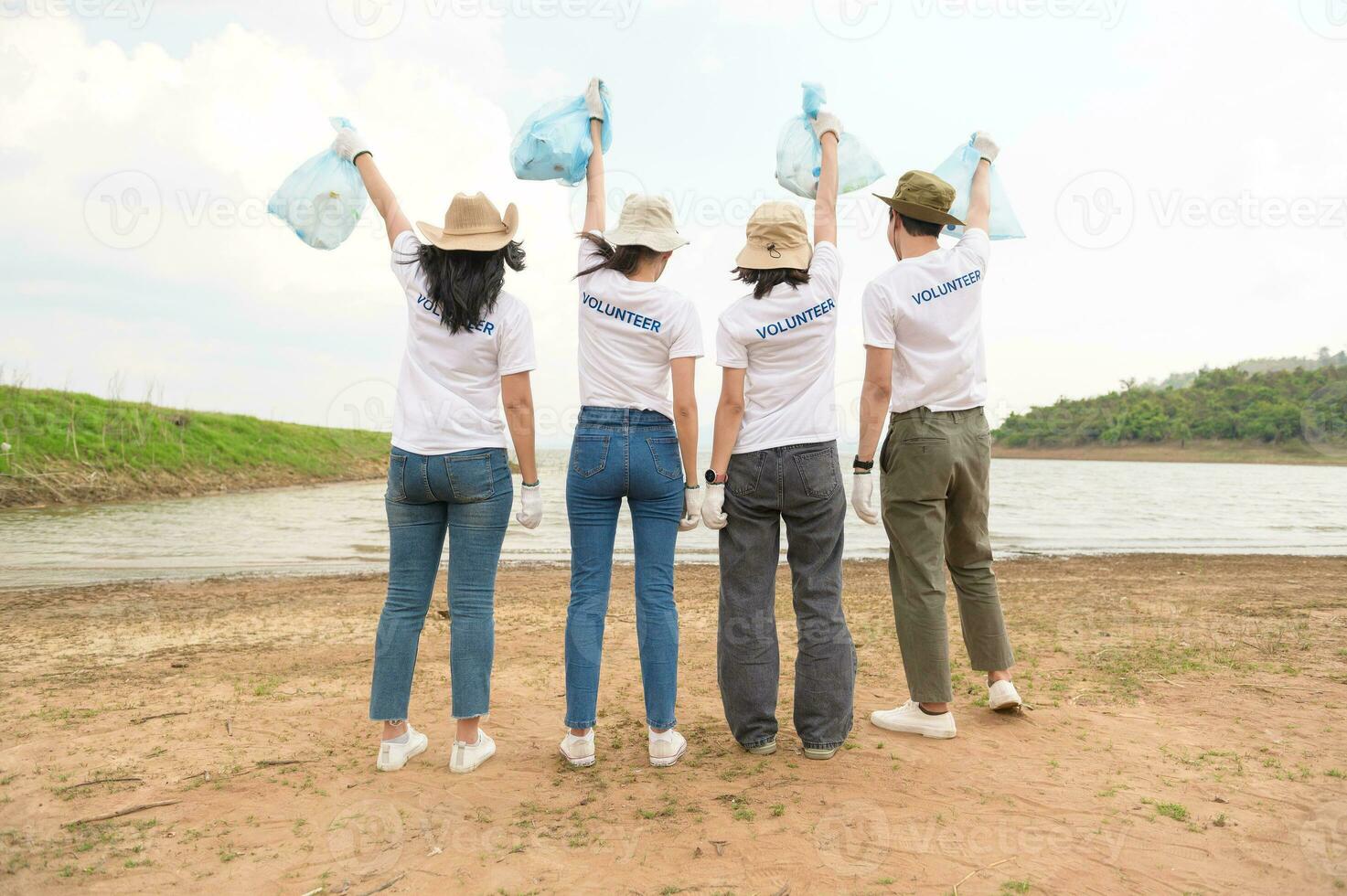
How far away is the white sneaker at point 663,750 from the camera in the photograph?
11.4 ft

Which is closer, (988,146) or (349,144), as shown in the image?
(349,144)

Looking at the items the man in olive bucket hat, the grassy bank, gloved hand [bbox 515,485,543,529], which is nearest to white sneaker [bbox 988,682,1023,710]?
the man in olive bucket hat

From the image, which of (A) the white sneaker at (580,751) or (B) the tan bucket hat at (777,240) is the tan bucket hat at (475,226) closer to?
(B) the tan bucket hat at (777,240)

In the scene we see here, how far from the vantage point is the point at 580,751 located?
3484 millimetres

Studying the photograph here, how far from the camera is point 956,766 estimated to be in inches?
133

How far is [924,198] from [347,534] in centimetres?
1387

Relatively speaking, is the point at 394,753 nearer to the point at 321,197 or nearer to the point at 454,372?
the point at 454,372

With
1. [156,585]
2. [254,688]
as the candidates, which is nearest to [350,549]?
[156,585]

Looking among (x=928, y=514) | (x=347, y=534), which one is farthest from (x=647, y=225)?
(x=347, y=534)

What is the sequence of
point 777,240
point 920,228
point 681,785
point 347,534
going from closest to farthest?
point 681,785
point 777,240
point 920,228
point 347,534

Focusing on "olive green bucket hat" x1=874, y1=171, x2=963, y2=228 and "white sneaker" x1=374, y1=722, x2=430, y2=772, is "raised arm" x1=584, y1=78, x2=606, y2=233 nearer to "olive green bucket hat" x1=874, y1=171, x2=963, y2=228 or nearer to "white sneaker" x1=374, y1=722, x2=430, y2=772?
"olive green bucket hat" x1=874, y1=171, x2=963, y2=228

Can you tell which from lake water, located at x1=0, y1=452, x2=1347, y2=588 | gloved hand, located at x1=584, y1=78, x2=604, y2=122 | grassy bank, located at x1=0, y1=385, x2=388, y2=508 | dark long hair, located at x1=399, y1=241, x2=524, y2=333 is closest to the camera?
dark long hair, located at x1=399, y1=241, x2=524, y2=333

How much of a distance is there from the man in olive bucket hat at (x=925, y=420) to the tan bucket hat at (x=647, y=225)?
3.09 ft

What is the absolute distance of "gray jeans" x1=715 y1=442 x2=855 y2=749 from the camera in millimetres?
3494
